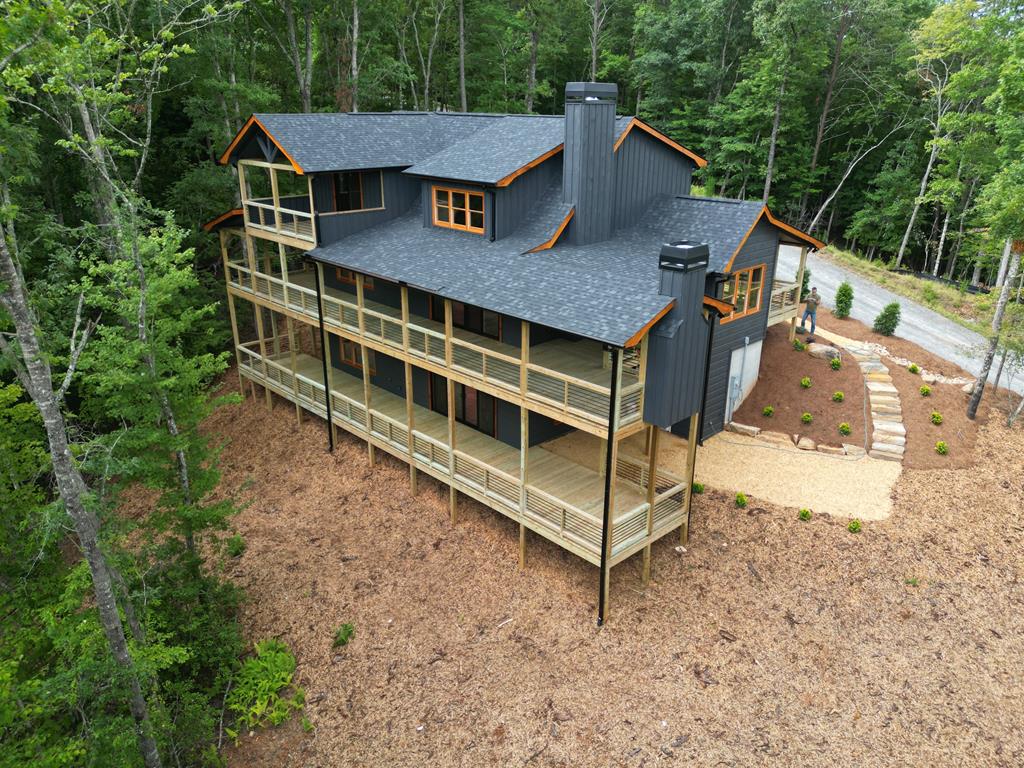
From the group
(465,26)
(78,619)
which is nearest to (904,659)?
(78,619)

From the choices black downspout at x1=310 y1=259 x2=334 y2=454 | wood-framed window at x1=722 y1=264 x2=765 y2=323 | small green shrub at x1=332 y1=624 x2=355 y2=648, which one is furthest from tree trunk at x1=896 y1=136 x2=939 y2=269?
small green shrub at x1=332 y1=624 x2=355 y2=648

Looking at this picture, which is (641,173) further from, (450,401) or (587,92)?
(450,401)

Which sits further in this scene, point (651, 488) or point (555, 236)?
point (555, 236)

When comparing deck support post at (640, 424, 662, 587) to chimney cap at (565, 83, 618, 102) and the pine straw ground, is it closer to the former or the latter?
the pine straw ground

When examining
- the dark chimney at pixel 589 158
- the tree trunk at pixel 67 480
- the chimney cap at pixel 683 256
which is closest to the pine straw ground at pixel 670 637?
the tree trunk at pixel 67 480

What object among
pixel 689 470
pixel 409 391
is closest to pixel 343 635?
pixel 409 391

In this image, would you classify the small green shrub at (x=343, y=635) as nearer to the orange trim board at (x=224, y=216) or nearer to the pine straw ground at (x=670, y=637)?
the pine straw ground at (x=670, y=637)
